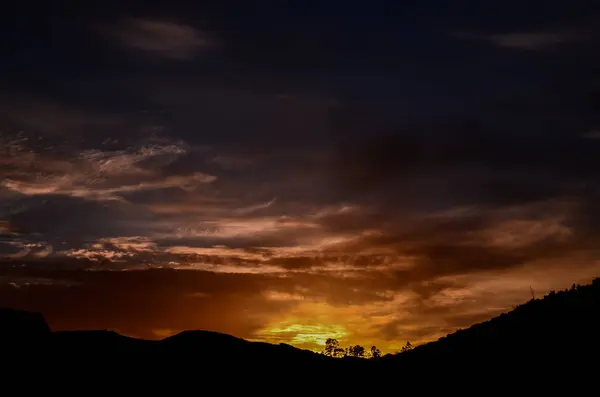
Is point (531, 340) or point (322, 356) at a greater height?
point (322, 356)

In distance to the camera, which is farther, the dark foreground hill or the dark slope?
the dark foreground hill

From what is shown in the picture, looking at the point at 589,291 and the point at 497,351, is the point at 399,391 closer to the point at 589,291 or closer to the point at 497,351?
the point at 497,351

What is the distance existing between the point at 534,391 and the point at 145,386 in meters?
50.5

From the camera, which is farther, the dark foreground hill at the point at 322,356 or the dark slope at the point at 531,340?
the dark foreground hill at the point at 322,356

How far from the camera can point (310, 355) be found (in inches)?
3701

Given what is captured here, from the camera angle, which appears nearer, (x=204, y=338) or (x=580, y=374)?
(x=580, y=374)

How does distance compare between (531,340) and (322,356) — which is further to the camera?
(322,356)

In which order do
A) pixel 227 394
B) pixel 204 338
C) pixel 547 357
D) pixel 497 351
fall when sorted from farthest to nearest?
pixel 204 338 < pixel 227 394 < pixel 497 351 < pixel 547 357

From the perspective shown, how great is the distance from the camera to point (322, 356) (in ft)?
310

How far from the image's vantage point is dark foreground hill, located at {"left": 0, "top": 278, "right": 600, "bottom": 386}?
55.9 meters

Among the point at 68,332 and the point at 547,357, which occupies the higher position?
the point at 68,332

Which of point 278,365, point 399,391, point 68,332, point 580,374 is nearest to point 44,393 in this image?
point 68,332

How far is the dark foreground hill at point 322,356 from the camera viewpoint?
55938mm

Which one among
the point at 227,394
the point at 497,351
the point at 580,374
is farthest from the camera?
the point at 227,394
